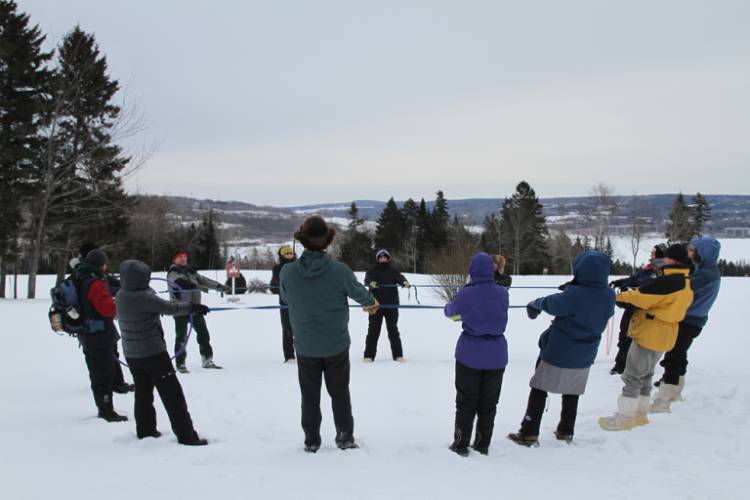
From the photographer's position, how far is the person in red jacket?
17.6 ft

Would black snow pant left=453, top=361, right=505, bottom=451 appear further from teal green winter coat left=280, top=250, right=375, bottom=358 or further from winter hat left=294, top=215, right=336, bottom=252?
winter hat left=294, top=215, right=336, bottom=252

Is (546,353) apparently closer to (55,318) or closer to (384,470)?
(384,470)

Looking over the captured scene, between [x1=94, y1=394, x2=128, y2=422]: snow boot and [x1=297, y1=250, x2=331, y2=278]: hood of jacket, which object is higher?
[x1=297, y1=250, x2=331, y2=278]: hood of jacket

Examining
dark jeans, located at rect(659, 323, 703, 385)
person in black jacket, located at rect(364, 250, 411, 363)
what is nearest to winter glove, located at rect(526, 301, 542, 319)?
dark jeans, located at rect(659, 323, 703, 385)

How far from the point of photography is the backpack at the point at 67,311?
17.7 ft

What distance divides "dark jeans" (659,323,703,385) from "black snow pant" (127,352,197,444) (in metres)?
4.82

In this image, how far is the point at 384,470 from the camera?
3893mm

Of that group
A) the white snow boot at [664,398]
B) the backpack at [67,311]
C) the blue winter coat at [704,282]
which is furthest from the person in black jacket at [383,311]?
the backpack at [67,311]

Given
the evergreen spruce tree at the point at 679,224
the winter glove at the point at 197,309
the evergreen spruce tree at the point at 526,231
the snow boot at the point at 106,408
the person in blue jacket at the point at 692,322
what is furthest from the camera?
the evergreen spruce tree at the point at 526,231

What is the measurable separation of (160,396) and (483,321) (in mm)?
2734

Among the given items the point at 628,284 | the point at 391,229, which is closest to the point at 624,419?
the point at 628,284

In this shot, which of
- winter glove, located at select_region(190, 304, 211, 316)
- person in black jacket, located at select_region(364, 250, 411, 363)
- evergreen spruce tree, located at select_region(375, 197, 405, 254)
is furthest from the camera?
evergreen spruce tree, located at select_region(375, 197, 405, 254)

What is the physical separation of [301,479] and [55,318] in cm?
336

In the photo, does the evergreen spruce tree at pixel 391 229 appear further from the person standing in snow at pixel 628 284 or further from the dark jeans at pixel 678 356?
the dark jeans at pixel 678 356
